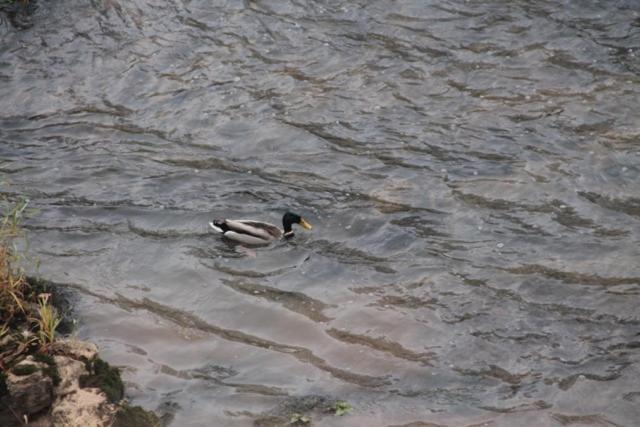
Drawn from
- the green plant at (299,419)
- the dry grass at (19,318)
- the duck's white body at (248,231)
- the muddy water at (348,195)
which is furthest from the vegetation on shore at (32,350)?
the duck's white body at (248,231)

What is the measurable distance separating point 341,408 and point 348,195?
13.1 ft

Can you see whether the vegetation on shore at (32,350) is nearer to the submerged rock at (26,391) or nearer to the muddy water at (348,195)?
the submerged rock at (26,391)

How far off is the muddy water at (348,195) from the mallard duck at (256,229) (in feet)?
0.55

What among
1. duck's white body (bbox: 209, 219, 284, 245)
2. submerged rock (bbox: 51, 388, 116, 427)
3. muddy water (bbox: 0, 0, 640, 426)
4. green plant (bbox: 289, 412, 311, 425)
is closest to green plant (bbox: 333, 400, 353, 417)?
muddy water (bbox: 0, 0, 640, 426)

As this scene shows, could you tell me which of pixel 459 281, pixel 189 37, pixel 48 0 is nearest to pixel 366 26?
pixel 189 37

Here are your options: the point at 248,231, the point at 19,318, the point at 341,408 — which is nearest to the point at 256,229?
the point at 248,231

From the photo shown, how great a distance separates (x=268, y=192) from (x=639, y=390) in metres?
5.25

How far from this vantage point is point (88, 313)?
30.4ft

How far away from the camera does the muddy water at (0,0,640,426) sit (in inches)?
332

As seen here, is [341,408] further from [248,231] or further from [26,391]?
[248,231]

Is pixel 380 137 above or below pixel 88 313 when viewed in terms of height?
above

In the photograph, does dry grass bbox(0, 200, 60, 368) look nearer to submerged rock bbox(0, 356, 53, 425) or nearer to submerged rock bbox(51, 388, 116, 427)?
submerged rock bbox(0, 356, 53, 425)

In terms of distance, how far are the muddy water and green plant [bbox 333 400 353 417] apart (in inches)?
3.3

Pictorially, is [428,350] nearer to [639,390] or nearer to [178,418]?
[639,390]
